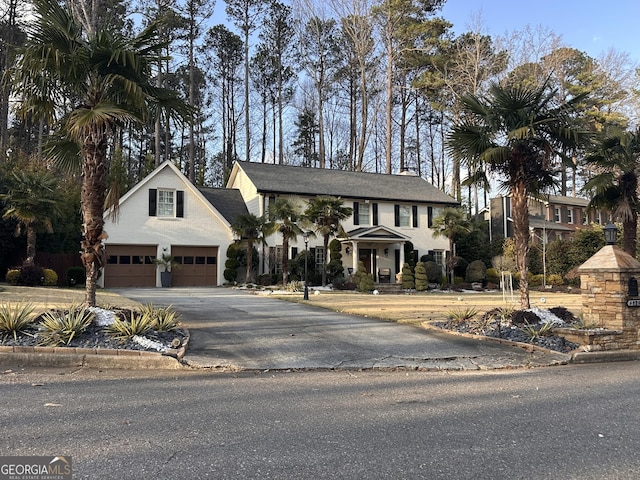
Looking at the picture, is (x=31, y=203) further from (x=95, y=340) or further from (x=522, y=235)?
(x=522, y=235)

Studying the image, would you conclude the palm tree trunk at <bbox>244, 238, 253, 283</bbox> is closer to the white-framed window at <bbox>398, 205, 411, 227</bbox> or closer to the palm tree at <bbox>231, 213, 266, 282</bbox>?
the palm tree at <bbox>231, 213, 266, 282</bbox>

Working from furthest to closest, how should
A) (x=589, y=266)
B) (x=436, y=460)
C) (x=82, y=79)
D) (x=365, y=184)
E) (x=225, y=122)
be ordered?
1. (x=225, y=122)
2. (x=365, y=184)
3. (x=589, y=266)
4. (x=82, y=79)
5. (x=436, y=460)

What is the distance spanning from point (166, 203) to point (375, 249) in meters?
12.5

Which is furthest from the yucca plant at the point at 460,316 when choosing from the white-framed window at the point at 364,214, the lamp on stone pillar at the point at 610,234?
the white-framed window at the point at 364,214

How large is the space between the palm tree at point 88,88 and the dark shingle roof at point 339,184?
17528 millimetres

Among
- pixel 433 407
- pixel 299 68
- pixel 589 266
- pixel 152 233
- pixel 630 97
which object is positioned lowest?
pixel 433 407

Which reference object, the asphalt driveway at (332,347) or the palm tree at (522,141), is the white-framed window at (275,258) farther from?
the palm tree at (522,141)

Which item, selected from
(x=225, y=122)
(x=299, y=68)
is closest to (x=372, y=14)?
(x=299, y=68)

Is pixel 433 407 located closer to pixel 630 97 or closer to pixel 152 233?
pixel 152 233

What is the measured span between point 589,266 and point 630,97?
3140cm

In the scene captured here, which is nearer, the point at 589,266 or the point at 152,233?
the point at 589,266

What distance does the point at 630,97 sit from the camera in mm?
33812

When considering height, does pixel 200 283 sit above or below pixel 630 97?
below

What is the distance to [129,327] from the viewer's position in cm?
767
